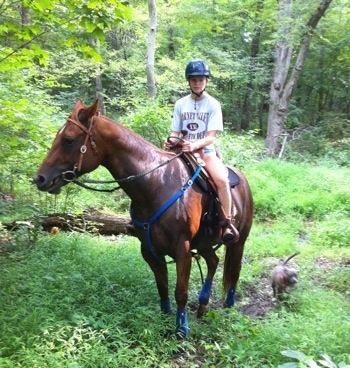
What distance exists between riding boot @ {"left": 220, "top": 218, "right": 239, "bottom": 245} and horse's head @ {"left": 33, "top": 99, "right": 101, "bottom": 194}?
66.9 inches

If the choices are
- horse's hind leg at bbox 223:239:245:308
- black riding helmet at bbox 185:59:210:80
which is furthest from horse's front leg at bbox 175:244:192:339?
black riding helmet at bbox 185:59:210:80

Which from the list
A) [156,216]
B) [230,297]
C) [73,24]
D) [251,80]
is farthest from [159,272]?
[251,80]

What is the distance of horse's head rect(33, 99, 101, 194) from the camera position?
369 cm

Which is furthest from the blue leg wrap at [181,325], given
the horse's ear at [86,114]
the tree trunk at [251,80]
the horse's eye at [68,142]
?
the tree trunk at [251,80]

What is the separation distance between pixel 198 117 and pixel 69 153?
1.62 m

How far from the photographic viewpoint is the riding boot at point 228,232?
448 centimetres

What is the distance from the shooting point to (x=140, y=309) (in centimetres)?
437

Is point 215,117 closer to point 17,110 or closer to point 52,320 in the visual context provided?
point 52,320

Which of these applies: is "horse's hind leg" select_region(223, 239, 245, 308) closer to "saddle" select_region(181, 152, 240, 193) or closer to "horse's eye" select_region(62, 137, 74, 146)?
"saddle" select_region(181, 152, 240, 193)

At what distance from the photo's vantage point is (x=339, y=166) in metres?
15.5

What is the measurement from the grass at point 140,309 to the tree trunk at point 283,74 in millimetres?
8521

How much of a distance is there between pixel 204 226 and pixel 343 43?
19.2m

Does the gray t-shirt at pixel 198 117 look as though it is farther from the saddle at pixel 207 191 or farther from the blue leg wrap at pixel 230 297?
the blue leg wrap at pixel 230 297

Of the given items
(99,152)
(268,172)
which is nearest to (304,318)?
(99,152)
